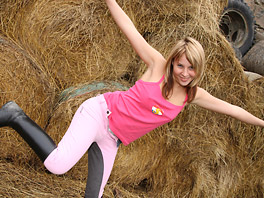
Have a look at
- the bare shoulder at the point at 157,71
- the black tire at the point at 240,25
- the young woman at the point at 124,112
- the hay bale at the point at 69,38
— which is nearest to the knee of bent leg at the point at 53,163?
the young woman at the point at 124,112

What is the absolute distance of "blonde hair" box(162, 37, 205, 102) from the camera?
159 cm

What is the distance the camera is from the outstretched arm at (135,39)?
1.70 meters

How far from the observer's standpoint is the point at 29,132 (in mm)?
1568

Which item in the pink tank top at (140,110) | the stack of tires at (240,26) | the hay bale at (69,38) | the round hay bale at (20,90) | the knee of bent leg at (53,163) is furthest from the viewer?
the stack of tires at (240,26)

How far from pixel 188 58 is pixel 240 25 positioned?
2965mm

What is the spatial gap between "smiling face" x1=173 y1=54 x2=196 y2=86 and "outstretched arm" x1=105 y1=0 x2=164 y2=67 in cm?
14

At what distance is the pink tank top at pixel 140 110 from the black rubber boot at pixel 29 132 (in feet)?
1.12

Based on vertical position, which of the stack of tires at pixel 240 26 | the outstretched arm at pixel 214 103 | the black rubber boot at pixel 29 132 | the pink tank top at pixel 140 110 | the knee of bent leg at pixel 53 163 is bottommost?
the stack of tires at pixel 240 26

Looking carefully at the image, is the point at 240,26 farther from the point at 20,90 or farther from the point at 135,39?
the point at 20,90

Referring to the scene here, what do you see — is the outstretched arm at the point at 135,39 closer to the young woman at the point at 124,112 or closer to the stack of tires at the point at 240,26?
the young woman at the point at 124,112

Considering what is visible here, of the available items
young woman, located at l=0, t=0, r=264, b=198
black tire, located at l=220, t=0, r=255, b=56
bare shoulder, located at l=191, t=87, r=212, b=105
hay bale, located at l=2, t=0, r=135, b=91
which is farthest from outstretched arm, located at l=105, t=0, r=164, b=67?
black tire, located at l=220, t=0, r=255, b=56

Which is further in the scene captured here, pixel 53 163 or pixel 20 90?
pixel 20 90

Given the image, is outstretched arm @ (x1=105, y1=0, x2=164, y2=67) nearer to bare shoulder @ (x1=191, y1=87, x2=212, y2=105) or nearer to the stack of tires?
bare shoulder @ (x1=191, y1=87, x2=212, y2=105)

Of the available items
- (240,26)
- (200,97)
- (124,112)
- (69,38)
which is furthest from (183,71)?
(240,26)
